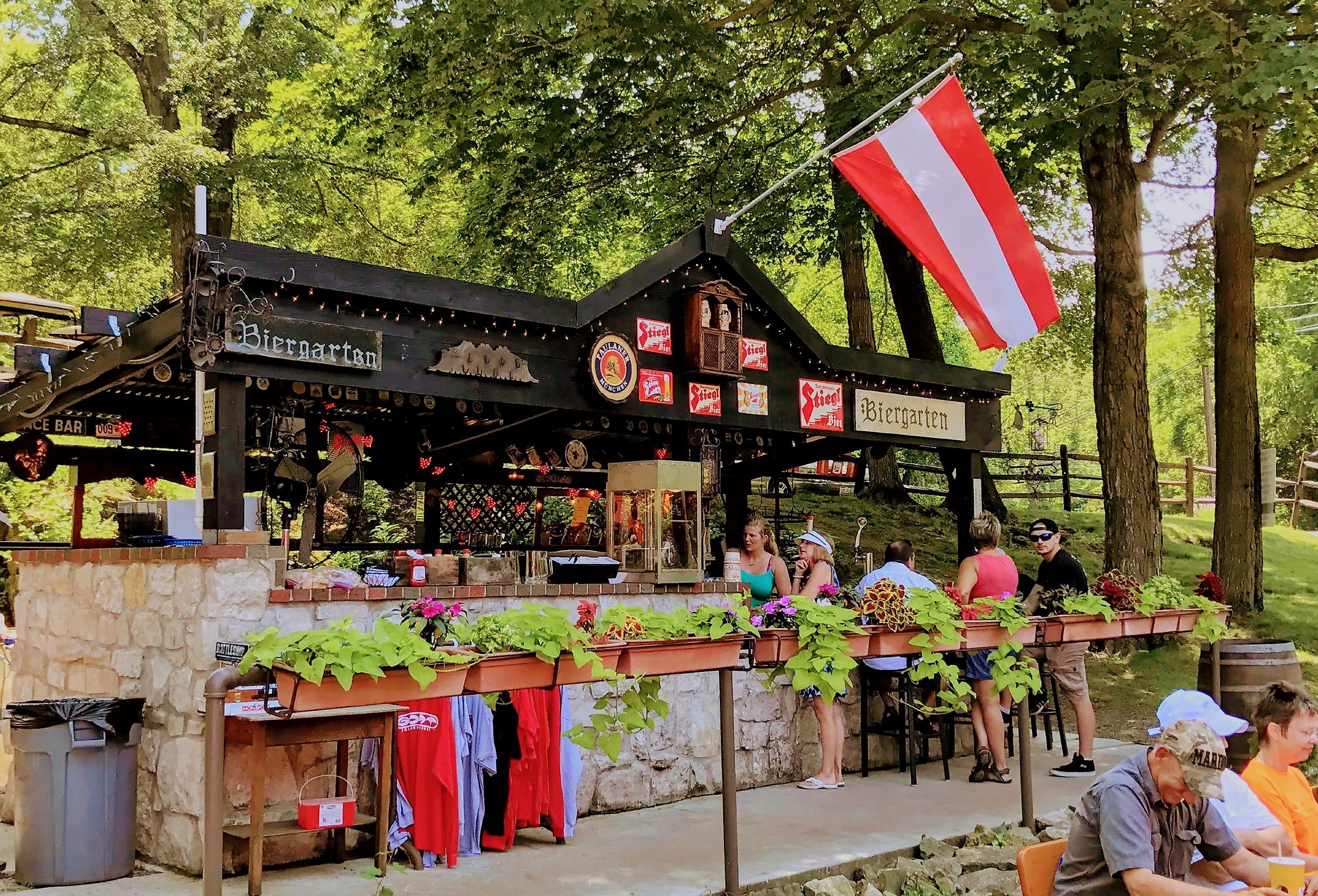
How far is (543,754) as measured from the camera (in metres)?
6.06

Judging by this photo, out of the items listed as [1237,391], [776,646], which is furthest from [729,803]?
[1237,391]

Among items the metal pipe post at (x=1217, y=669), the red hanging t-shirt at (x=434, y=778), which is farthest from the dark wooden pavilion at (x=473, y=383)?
the metal pipe post at (x=1217, y=669)

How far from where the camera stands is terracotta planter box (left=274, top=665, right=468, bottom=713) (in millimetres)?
3920

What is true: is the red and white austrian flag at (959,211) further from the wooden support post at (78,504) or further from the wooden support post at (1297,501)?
the wooden support post at (1297,501)

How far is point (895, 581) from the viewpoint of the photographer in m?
7.23

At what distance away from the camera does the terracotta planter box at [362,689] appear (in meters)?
3.92

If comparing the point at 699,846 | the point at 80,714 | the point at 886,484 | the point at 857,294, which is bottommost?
the point at 699,846

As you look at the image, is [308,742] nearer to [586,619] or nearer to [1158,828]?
→ [586,619]

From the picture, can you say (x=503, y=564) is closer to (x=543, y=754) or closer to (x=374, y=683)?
(x=543, y=754)

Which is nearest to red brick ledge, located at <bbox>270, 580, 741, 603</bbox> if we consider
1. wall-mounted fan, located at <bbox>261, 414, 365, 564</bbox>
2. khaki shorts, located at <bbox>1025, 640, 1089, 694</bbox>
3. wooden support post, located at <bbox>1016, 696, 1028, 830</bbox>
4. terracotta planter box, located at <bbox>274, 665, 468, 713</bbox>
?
terracotta planter box, located at <bbox>274, 665, 468, 713</bbox>

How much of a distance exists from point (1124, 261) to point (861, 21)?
392 cm

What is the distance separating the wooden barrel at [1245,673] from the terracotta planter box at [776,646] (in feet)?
13.3

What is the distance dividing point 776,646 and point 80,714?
10.4 ft

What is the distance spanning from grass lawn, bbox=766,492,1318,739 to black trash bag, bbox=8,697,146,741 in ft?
26.6
